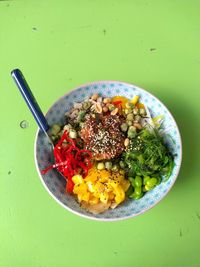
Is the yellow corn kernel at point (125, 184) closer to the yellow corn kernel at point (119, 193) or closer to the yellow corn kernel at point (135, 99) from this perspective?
the yellow corn kernel at point (119, 193)

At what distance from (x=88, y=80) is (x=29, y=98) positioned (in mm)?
277

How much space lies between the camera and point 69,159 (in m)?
0.99

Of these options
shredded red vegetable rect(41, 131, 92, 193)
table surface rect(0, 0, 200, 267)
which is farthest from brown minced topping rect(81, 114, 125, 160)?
table surface rect(0, 0, 200, 267)

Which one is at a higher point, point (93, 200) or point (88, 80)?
point (88, 80)

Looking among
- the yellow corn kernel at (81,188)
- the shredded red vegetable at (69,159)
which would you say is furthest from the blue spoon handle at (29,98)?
the yellow corn kernel at (81,188)

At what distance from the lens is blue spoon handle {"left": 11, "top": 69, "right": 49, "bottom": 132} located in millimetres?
884

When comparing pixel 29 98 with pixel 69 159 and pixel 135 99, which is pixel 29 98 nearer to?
pixel 69 159

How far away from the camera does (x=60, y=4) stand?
1.24 m

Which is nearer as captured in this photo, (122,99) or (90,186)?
(90,186)

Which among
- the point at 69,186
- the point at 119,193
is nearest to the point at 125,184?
the point at 119,193

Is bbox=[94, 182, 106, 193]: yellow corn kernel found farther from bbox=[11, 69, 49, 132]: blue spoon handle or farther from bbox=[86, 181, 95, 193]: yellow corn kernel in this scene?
bbox=[11, 69, 49, 132]: blue spoon handle

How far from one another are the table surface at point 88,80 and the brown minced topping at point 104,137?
0.61ft

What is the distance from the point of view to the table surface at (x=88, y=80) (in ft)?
3.38

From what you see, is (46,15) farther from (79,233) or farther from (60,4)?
(79,233)
